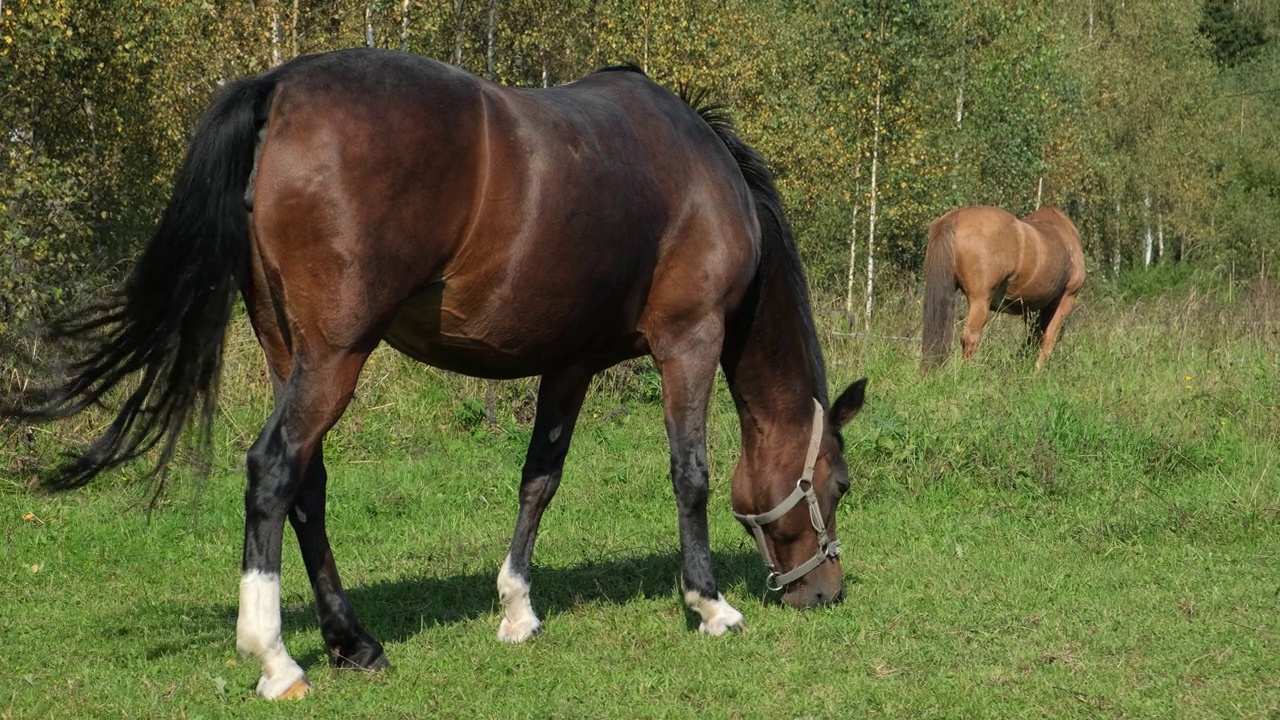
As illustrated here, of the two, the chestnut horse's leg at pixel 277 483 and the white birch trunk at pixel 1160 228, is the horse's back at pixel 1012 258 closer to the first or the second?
the chestnut horse's leg at pixel 277 483

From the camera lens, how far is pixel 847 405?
5.86 meters

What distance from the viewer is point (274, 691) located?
413 cm

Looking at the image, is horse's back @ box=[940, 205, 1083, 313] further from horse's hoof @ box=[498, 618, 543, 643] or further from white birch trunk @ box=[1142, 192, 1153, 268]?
white birch trunk @ box=[1142, 192, 1153, 268]

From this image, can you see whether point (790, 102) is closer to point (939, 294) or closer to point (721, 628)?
point (939, 294)

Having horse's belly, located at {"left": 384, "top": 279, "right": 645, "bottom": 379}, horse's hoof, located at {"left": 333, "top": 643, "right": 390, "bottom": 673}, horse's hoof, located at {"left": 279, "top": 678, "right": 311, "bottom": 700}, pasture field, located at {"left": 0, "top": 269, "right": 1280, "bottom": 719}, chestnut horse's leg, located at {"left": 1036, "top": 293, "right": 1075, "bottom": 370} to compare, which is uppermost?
horse's belly, located at {"left": 384, "top": 279, "right": 645, "bottom": 379}

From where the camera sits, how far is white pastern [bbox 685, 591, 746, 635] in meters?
5.19

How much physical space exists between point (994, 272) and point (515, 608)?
9.95 m

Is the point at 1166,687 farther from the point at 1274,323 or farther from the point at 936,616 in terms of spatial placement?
the point at 1274,323

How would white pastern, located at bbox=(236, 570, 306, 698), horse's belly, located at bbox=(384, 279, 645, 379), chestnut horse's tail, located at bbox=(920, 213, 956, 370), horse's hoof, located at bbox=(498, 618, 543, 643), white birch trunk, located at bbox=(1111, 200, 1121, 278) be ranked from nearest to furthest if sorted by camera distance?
white pastern, located at bbox=(236, 570, 306, 698) → horse's belly, located at bbox=(384, 279, 645, 379) → horse's hoof, located at bbox=(498, 618, 543, 643) → chestnut horse's tail, located at bbox=(920, 213, 956, 370) → white birch trunk, located at bbox=(1111, 200, 1121, 278)

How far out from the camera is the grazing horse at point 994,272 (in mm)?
12898

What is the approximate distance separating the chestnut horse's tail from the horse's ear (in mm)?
6068

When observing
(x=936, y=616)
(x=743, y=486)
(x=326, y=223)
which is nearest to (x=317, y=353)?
(x=326, y=223)

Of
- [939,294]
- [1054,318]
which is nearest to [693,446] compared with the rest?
[939,294]

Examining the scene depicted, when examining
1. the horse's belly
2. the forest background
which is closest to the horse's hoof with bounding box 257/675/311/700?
the horse's belly
